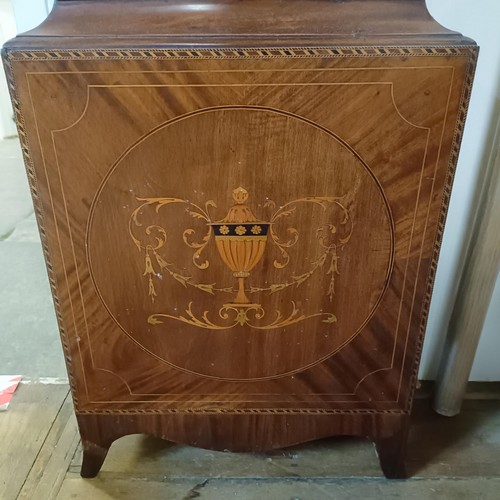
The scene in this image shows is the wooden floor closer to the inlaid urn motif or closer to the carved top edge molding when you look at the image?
the inlaid urn motif

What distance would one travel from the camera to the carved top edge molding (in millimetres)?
721

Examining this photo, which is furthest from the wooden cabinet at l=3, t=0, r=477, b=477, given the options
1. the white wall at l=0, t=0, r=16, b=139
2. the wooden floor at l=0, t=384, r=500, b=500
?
the white wall at l=0, t=0, r=16, b=139

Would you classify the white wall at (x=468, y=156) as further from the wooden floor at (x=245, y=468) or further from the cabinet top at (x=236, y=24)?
the cabinet top at (x=236, y=24)

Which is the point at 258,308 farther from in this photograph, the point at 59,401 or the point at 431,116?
the point at 59,401

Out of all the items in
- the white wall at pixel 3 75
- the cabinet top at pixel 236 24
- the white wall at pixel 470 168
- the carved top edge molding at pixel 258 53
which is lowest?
the white wall at pixel 3 75

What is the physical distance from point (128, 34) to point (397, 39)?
36cm

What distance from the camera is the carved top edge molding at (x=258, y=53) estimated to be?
28.4 inches

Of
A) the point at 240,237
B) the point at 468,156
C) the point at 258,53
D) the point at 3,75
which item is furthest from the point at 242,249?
the point at 3,75

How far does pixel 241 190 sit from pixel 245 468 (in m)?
0.65

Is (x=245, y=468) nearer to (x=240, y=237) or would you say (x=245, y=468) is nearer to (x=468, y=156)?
(x=240, y=237)

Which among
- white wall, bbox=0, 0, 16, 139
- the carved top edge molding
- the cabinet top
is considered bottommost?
white wall, bbox=0, 0, 16, 139

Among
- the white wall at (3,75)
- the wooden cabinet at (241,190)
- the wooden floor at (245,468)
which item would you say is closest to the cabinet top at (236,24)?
the wooden cabinet at (241,190)

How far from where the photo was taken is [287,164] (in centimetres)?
79

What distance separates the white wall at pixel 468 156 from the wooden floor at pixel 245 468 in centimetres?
16
